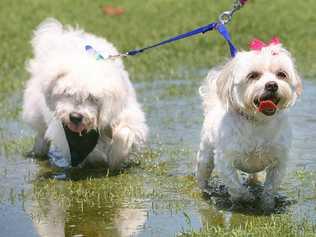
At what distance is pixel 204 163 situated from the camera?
6574mm

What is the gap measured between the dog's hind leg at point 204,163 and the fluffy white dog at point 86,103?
107 centimetres

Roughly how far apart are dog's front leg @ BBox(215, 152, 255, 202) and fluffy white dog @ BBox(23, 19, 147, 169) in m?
1.47

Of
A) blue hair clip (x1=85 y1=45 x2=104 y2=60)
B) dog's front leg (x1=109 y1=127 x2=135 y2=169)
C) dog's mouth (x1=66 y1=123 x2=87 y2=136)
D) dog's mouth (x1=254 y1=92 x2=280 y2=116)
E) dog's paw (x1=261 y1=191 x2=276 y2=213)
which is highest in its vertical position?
blue hair clip (x1=85 y1=45 x2=104 y2=60)

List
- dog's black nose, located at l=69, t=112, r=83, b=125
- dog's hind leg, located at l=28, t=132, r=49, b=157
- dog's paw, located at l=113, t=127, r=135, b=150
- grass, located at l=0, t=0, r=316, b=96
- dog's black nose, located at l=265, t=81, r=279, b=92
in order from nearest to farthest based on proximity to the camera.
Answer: dog's black nose, located at l=265, t=81, r=279, b=92
dog's black nose, located at l=69, t=112, r=83, b=125
dog's paw, located at l=113, t=127, r=135, b=150
dog's hind leg, located at l=28, t=132, r=49, b=157
grass, located at l=0, t=0, r=316, b=96

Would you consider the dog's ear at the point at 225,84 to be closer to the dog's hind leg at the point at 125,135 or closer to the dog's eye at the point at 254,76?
the dog's eye at the point at 254,76

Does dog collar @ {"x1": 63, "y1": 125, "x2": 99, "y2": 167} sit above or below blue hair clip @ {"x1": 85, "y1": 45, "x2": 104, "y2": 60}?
below

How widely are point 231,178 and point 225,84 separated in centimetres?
70

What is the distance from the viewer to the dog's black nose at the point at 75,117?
23.4ft

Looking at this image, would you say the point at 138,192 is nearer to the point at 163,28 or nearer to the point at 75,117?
the point at 75,117

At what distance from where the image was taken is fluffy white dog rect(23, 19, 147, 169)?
23.5 ft

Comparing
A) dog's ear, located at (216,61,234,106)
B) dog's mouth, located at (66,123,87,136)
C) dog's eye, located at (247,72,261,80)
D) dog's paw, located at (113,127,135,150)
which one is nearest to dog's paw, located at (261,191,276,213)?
dog's ear, located at (216,61,234,106)

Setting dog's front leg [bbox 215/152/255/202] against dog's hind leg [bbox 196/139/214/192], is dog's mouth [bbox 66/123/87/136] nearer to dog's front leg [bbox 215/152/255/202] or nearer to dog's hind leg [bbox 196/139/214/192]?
dog's hind leg [bbox 196/139/214/192]

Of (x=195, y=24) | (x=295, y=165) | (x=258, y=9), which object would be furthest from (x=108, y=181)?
(x=258, y=9)

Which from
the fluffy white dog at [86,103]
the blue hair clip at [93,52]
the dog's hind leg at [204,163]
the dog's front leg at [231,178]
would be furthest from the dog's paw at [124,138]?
the dog's front leg at [231,178]
